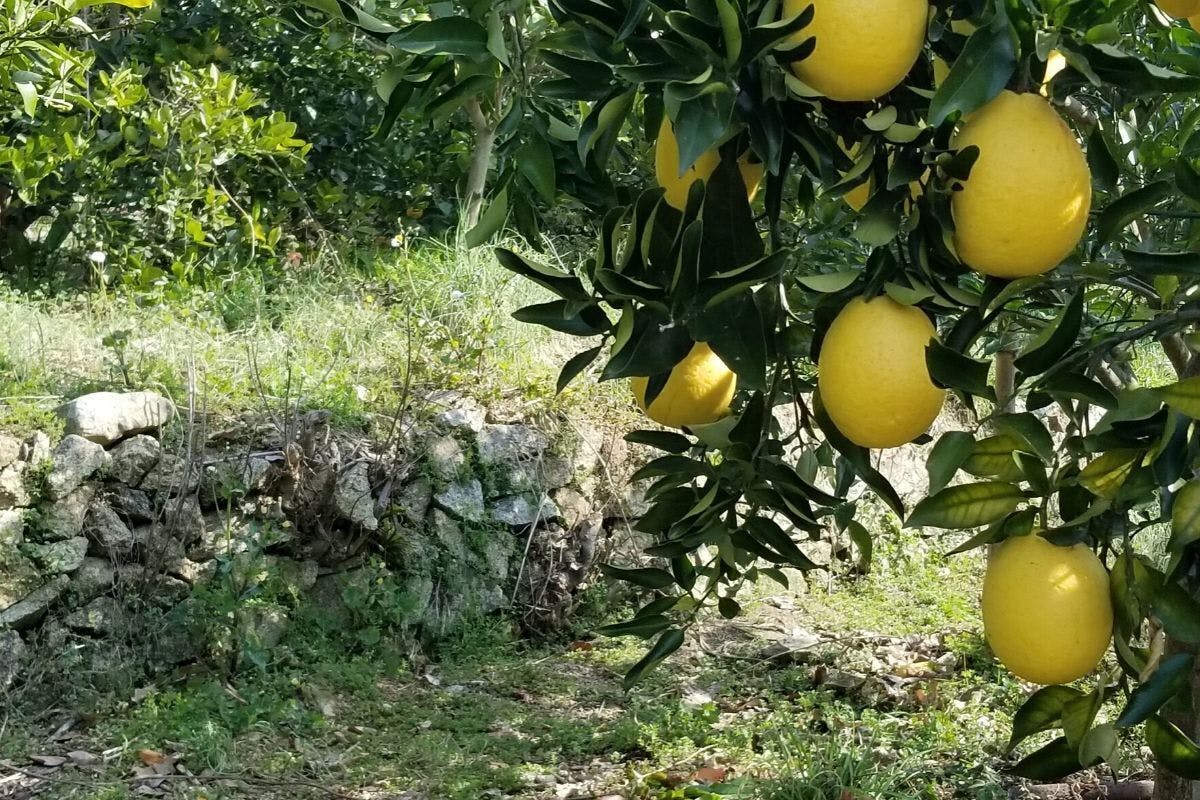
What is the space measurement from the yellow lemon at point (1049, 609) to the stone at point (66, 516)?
10.2 ft

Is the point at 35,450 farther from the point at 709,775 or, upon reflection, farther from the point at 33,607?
the point at 709,775

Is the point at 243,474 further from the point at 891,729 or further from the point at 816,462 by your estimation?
the point at 816,462

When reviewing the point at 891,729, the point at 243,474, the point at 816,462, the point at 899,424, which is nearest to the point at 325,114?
the point at 243,474

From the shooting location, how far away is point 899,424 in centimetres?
114

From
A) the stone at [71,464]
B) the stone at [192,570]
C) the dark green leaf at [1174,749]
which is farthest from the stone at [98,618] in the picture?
the dark green leaf at [1174,749]

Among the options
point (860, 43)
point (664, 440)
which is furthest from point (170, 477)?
point (860, 43)

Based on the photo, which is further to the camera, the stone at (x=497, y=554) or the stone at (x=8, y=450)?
the stone at (x=497, y=554)

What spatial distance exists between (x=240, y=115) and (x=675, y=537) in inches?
148

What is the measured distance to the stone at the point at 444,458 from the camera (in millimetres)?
4469

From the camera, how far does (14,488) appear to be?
11.9 ft

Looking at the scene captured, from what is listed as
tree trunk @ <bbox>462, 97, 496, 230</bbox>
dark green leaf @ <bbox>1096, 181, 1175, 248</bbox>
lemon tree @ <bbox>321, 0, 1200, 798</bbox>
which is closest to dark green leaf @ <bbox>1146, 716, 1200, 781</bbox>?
lemon tree @ <bbox>321, 0, 1200, 798</bbox>

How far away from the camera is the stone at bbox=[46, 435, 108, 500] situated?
12.1ft

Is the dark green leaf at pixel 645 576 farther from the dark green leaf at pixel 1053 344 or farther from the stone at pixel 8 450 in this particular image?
the stone at pixel 8 450

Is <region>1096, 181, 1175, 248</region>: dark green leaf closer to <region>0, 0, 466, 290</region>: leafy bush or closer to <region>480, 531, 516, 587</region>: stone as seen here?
<region>480, 531, 516, 587</region>: stone
